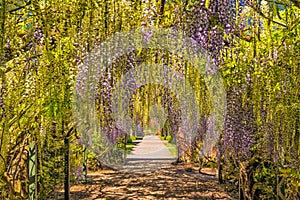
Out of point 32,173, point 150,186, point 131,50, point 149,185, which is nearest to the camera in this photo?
point 32,173

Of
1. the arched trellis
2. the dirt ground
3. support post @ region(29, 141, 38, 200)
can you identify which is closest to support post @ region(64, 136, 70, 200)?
the dirt ground

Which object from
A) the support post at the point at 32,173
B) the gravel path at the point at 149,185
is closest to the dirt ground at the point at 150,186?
the gravel path at the point at 149,185

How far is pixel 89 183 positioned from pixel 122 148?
3812 millimetres

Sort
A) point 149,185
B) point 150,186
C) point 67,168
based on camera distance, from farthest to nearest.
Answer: point 149,185, point 150,186, point 67,168

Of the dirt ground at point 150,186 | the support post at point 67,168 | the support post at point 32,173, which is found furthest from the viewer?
the dirt ground at point 150,186

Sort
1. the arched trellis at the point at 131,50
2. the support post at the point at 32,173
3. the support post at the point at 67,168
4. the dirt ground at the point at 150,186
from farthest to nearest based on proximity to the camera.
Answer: the dirt ground at the point at 150,186 < the arched trellis at the point at 131,50 < the support post at the point at 67,168 < the support post at the point at 32,173

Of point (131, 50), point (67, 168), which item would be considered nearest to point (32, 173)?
point (67, 168)

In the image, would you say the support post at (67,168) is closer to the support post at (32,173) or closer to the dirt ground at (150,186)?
the dirt ground at (150,186)

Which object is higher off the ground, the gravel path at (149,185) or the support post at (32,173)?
the support post at (32,173)

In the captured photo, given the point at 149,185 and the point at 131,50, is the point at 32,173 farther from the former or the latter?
the point at 149,185

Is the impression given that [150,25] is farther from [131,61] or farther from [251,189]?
[251,189]

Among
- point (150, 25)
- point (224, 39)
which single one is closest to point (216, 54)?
point (224, 39)

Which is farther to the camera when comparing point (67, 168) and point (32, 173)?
point (67, 168)

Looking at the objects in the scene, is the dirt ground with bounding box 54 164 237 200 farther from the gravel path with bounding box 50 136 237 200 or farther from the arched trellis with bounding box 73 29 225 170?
the arched trellis with bounding box 73 29 225 170
